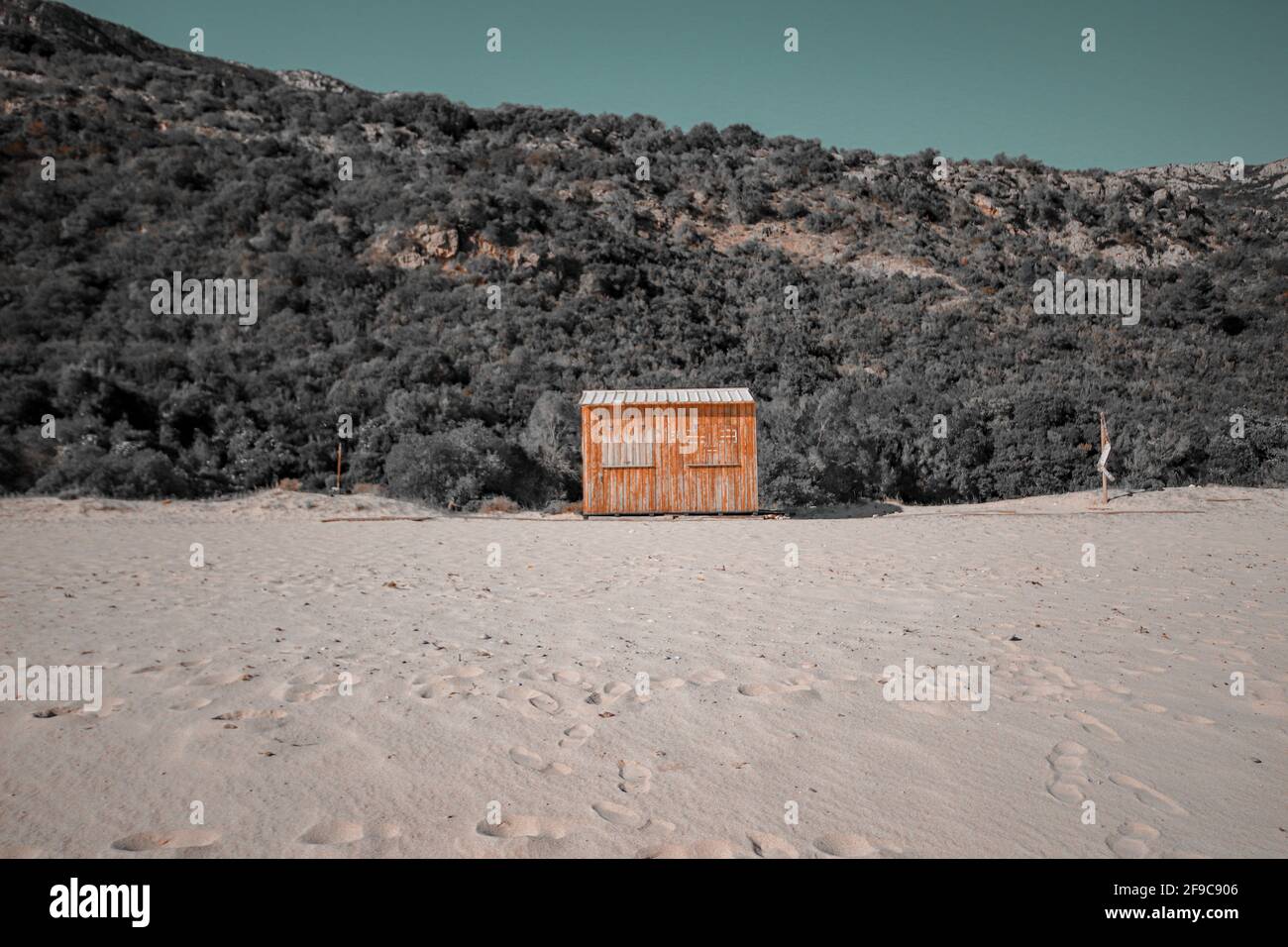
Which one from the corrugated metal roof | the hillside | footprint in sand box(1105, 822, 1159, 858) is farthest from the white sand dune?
the hillside

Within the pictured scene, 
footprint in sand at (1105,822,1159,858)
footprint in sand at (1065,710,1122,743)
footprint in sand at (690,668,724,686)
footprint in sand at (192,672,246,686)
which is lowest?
footprint in sand at (1105,822,1159,858)

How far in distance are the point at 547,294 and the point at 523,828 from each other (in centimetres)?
2598

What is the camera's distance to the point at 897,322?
94.5 ft

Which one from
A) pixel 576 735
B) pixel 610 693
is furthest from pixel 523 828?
pixel 610 693

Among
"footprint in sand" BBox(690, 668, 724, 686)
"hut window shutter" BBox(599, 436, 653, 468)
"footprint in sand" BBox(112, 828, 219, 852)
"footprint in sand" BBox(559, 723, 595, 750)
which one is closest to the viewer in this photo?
"footprint in sand" BBox(112, 828, 219, 852)

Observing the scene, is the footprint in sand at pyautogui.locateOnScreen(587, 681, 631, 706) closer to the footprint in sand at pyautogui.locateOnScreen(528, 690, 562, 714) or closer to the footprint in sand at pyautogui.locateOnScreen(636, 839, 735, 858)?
the footprint in sand at pyautogui.locateOnScreen(528, 690, 562, 714)

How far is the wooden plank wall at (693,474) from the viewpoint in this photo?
50.6 feet

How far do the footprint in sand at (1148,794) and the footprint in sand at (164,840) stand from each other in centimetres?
339

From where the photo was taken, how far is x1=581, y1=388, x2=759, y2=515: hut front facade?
15.4 m

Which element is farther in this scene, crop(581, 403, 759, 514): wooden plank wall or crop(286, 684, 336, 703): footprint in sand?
crop(581, 403, 759, 514): wooden plank wall

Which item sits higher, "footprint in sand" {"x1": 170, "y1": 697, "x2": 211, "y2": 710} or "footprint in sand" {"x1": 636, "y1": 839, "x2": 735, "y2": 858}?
"footprint in sand" {"x1": 170, "y1": 697, "x2": 211, "y2": 710}

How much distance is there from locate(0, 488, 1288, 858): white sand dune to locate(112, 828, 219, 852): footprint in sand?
0.01 metres

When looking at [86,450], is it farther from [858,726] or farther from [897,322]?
[897,322]
